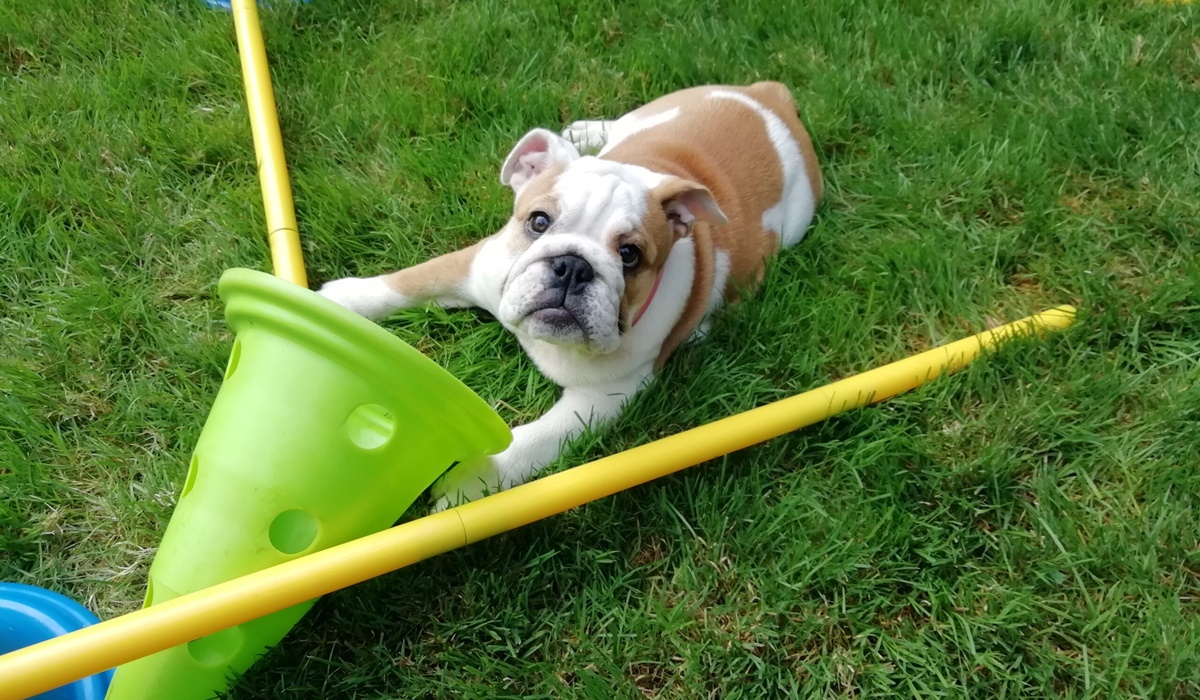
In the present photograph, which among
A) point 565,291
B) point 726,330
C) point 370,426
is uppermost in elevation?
point 565,291

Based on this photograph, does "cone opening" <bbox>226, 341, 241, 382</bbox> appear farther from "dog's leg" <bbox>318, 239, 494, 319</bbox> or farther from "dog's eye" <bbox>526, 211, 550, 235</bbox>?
"dog's eye" <bbox>526, 211, 550, 235</bbox>

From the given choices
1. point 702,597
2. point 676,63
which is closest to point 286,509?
point 702,597

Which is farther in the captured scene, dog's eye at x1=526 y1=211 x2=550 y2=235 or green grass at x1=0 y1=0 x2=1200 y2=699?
dog's eye at x1=526 y1=211 x2=550 y2=235

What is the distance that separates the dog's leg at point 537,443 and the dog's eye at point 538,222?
52cm

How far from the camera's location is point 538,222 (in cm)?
258

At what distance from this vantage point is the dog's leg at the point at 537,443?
2402 millimetres

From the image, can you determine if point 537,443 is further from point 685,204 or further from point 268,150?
point 268,150

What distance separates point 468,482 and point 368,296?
2.69ft

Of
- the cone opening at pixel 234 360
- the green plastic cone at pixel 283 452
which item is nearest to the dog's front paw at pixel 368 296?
the cone opening at pixel 234 360

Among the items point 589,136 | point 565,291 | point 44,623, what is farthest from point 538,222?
point 44,623

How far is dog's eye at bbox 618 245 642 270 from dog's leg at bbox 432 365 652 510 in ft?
1.25

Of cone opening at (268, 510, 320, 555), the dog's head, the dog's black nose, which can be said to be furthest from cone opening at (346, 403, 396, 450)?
the dog's black nose

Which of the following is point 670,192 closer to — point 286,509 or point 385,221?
point 385,221

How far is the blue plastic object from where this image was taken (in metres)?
2.03
